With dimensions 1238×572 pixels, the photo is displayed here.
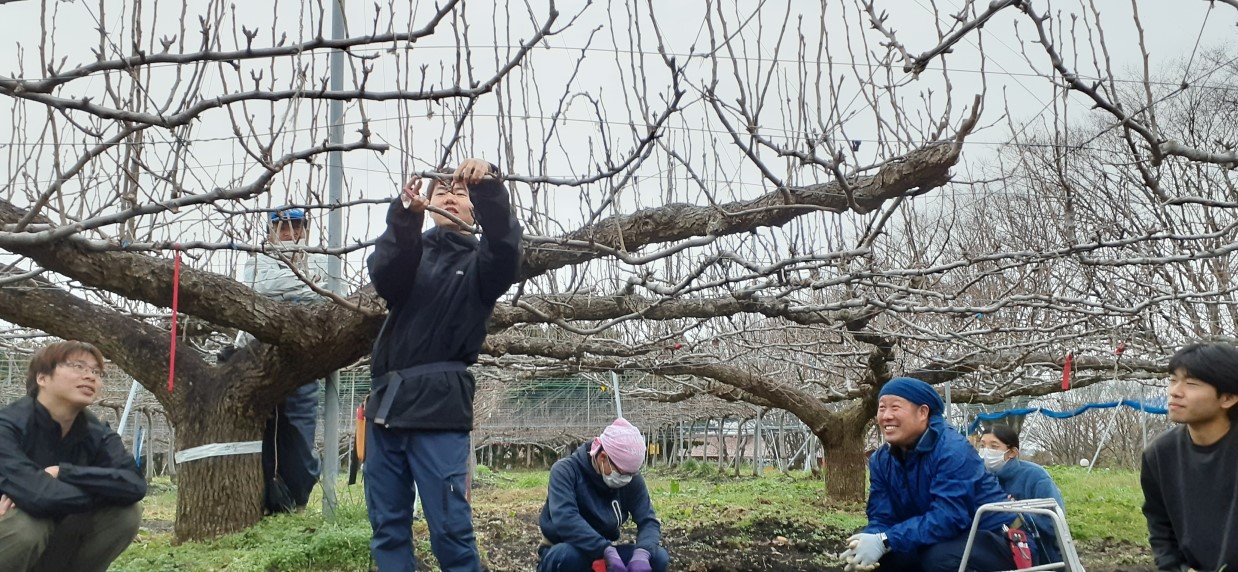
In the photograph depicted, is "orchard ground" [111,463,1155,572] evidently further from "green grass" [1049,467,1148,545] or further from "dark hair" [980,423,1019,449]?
"dark hair" [980,423,1019,449]

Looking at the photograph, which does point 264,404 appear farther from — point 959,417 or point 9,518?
point 959,417

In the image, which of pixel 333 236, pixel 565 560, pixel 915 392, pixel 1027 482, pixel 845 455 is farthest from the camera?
pixel 845 455

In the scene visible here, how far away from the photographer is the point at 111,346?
18.5 ft

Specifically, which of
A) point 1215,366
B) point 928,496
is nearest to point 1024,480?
point 928,496

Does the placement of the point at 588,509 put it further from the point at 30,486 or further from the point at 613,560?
the point at 30,486

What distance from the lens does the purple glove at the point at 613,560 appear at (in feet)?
14.4

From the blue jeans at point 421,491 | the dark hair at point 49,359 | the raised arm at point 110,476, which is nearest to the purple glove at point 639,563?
the blue jeans at point 421,491

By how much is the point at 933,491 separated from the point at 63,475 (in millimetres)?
3160

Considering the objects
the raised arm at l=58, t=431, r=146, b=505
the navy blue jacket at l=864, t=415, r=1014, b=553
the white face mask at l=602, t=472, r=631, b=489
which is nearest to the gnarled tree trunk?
the white face mask at l=602, t=472, r=631, b=489

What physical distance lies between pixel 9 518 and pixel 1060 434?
69.9ft

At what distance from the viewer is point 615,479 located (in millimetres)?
4551

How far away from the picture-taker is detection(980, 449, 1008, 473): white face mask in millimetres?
4734

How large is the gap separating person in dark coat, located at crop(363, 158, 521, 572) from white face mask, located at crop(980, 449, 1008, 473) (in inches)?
107

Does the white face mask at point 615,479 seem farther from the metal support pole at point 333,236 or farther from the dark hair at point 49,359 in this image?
the dark hair at point 49,359
